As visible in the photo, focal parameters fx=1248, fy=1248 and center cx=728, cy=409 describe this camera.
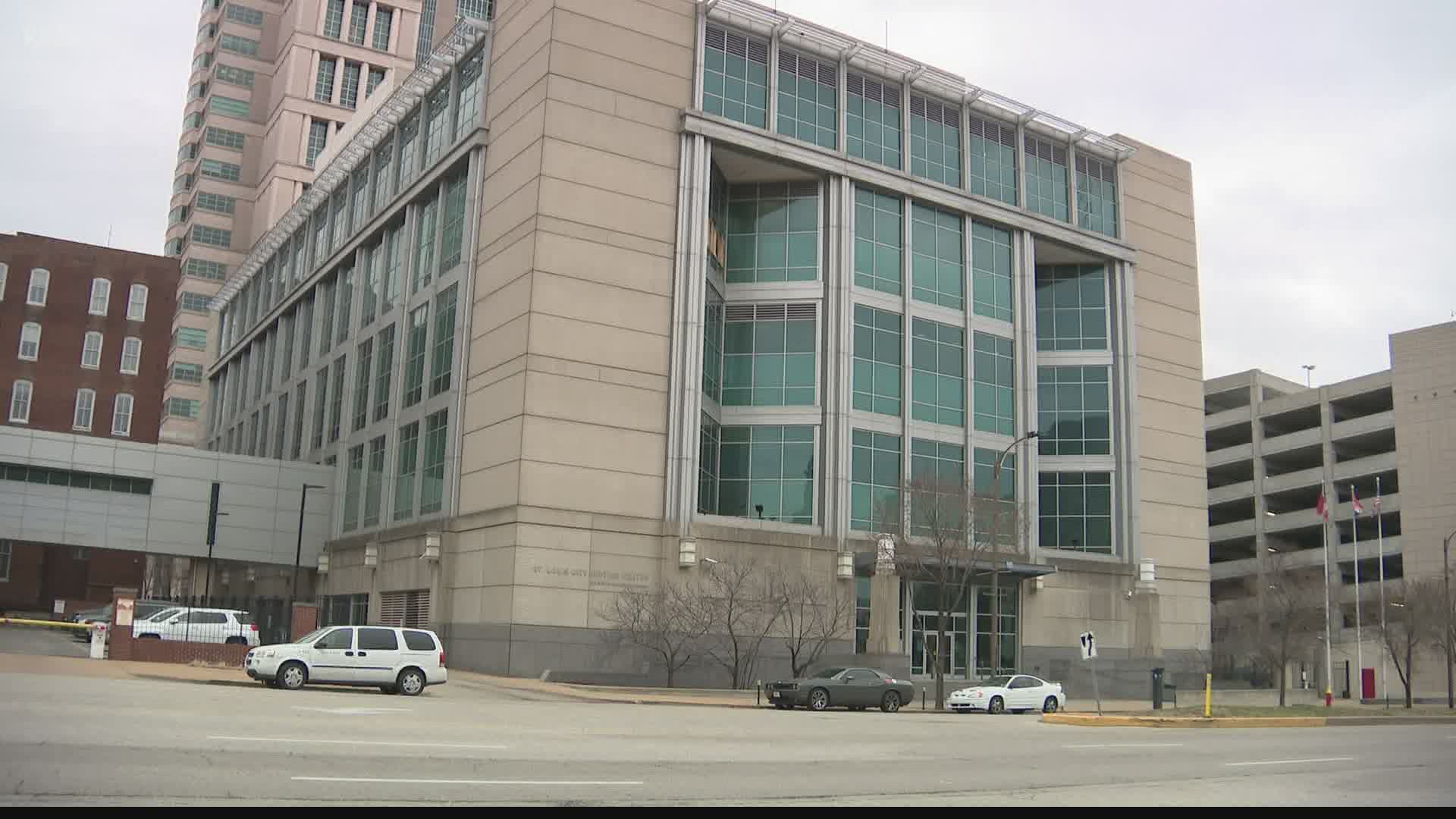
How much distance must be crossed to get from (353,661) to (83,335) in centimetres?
6611

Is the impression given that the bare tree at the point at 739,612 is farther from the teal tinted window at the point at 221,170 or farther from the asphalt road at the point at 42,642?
the teal tinted window at the point at 221,170

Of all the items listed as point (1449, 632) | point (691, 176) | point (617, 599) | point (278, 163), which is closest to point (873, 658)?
point (617, 599)

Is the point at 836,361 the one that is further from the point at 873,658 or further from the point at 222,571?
the point at 222,571

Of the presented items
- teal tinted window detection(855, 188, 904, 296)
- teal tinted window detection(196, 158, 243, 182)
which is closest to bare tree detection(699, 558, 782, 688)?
teal tinted window detection(855, 188, 904, 296)

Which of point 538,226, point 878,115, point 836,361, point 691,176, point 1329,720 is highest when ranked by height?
point 878,115

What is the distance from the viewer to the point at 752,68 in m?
51.3

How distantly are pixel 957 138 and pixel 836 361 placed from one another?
44.2 feet

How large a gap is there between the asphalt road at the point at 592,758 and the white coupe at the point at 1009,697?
43.4 feet

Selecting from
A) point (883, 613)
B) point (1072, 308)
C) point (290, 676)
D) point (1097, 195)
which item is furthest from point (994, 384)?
point (290, 676)

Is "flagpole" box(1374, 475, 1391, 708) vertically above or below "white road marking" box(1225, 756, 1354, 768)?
above

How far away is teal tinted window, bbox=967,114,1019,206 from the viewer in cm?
5712

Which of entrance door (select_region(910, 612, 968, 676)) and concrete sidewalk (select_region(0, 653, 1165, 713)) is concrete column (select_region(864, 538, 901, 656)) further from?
concrete sidewalk (select_region(0, 653, 1165, 713))

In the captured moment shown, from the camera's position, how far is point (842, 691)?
3503 cm

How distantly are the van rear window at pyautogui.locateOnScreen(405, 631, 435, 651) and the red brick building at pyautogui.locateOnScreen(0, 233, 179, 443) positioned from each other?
61.7 meters
